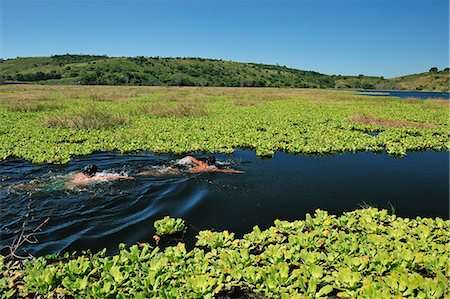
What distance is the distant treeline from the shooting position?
82.1m

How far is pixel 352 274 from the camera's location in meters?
4.10

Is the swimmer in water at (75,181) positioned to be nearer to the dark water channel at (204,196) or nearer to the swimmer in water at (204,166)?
the dark water channel at (204,196)

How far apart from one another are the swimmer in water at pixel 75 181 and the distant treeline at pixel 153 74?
7329cm

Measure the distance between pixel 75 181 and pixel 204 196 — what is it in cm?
376

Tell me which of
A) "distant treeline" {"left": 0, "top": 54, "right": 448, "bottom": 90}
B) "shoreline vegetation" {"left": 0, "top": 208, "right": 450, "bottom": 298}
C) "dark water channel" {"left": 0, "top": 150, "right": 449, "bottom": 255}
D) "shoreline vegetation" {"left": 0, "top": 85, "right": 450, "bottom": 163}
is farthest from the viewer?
"distant treeline" {"left": 0, "top": 54, "right": 448, "bottom": 90}

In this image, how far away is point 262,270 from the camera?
4254 mm

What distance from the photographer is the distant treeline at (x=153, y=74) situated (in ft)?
269

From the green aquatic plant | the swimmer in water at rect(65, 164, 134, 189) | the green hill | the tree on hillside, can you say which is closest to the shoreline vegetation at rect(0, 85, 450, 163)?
the swimmer in water at rect(65, 164, 134, 189)

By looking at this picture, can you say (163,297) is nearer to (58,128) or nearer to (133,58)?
(58,128)

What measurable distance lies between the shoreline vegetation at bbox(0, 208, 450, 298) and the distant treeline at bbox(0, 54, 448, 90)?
78.3 metres

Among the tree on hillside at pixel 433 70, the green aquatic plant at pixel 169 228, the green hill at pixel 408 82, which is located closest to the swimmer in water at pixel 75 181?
the green aquatic plant at pixel 169 228

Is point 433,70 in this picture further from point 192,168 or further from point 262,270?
point 262,270

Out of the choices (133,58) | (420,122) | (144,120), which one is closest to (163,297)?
(144,120)

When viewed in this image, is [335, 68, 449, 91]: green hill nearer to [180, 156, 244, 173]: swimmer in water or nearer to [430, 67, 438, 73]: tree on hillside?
[430, 67, 438, 73]: tree on hillside
